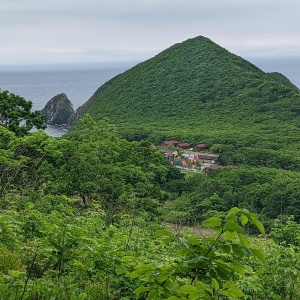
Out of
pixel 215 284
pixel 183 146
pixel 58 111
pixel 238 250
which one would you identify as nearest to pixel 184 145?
pixel 183 146

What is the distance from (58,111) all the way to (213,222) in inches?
2943

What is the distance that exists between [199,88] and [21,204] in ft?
Answer: 239

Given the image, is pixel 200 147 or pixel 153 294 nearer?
pixel 153 294

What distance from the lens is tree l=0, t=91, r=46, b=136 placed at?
1684 cm

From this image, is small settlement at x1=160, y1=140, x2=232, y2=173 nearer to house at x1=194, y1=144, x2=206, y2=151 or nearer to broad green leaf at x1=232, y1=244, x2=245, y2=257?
house at x1=194, y1=144, x2=206, y2=151

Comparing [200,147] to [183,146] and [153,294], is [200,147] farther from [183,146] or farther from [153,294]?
[153,294]

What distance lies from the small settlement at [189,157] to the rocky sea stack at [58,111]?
3443 centimetres

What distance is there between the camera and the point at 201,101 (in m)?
73.5

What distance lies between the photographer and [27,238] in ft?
14.8

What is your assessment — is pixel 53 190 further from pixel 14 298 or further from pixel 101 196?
pixel 14 298

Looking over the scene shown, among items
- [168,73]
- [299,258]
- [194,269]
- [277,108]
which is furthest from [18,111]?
[168,73]

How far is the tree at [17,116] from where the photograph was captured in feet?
55.3

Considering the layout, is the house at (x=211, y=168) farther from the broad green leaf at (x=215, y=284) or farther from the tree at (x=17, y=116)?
the broad green leaf at (x=215, y=284)

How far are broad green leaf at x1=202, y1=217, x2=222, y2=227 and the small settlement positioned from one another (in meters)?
32.1
